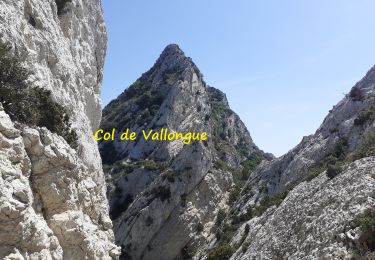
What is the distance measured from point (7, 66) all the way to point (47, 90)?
13.9 feet

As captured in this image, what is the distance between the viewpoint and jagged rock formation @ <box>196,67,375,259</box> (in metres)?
25.5

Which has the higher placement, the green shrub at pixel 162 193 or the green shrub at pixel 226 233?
the green shrub at pixel 162 193

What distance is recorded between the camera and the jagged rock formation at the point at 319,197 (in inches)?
1006

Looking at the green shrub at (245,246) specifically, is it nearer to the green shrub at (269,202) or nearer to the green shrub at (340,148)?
the green shrub at (269,202)

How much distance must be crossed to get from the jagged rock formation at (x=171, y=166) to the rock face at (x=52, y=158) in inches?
985

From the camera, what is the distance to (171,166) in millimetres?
61250

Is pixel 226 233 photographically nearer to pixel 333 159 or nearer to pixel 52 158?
pixel 333 159

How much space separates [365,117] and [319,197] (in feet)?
55.7

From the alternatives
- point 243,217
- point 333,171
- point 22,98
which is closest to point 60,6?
point 22,98

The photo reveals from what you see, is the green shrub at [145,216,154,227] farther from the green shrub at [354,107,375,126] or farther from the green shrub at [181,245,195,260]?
the green shrub at [354,107,375,126]

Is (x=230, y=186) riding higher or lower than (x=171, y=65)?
lower

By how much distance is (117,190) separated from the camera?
68.9 meters

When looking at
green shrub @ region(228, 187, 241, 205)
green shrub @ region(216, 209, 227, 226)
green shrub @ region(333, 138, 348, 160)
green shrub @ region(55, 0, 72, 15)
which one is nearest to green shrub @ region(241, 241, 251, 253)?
green shrub @ region(333, 138, 348, 160)

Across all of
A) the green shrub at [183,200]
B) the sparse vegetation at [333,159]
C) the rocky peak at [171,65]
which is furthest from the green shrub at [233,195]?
the rocky peak at [171,65]
